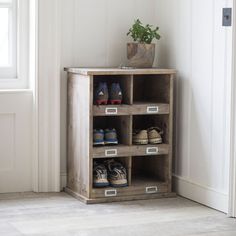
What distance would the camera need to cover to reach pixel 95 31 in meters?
4.59

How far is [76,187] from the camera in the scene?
14.5ft

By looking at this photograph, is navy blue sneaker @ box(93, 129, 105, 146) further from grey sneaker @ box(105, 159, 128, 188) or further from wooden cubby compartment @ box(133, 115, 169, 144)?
wooden cubby compartment @ box(133, 115, 169, 144)

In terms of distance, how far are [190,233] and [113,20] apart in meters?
1.73

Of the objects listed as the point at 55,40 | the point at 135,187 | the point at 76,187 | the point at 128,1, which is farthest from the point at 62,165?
the point at 128,1

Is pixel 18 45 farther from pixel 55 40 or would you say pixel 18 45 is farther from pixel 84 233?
pixel 84 233

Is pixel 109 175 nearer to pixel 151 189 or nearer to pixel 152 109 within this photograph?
pixel 151 189

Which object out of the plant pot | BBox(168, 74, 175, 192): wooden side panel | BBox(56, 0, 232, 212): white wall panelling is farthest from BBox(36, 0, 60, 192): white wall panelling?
BBox(168, 74, 175, 192): wooden side panel

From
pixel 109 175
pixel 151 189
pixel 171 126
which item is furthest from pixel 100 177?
pixel 171 126

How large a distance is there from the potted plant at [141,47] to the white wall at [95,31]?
0.18 m

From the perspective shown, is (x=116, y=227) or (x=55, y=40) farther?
(x=55, y=40)

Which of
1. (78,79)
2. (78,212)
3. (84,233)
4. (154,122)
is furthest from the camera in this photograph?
(154,122)

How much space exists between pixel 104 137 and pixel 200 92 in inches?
26.9

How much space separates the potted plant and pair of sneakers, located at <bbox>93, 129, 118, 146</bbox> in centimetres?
52

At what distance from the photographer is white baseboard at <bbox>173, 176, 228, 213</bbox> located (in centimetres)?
404
